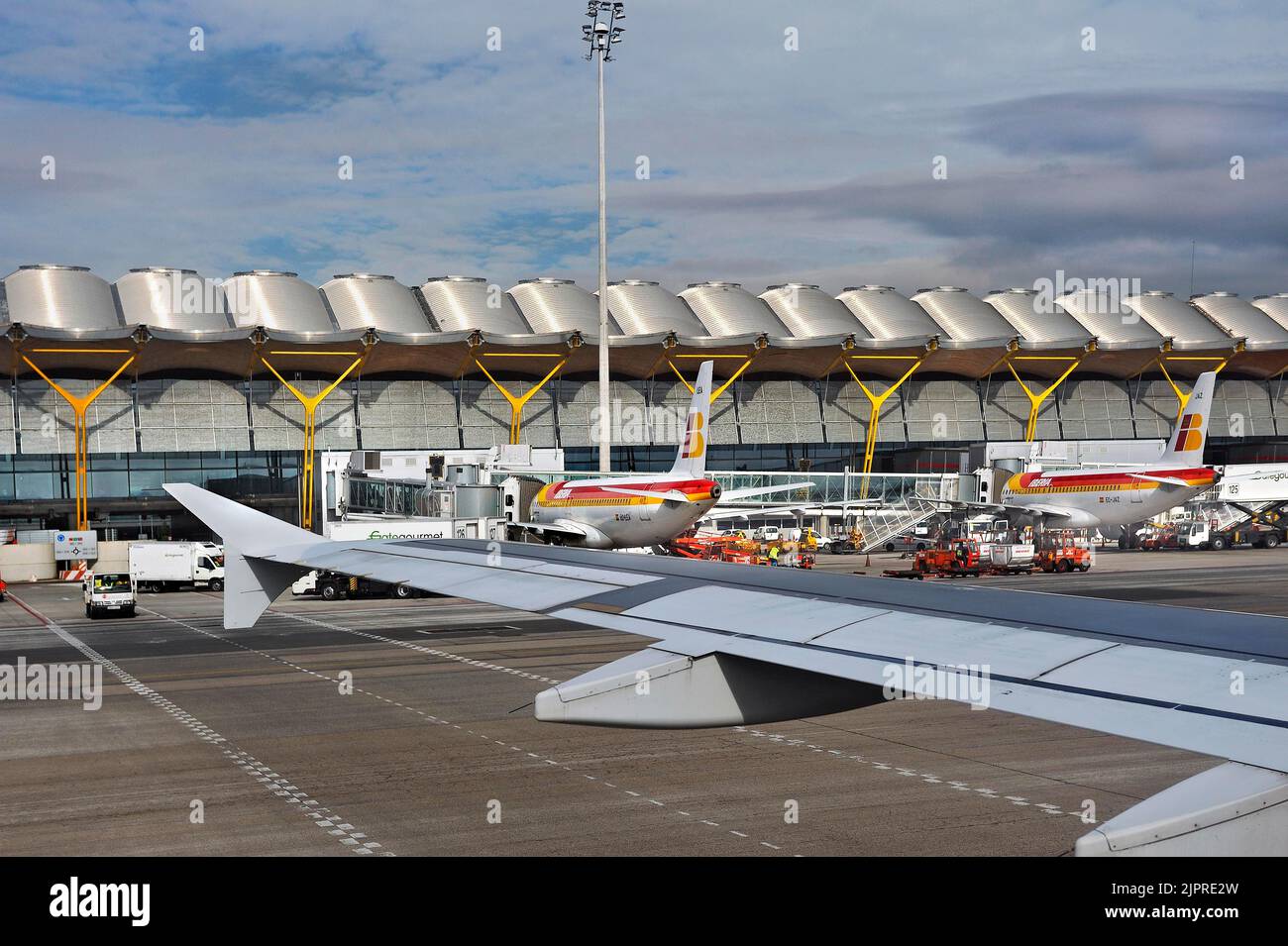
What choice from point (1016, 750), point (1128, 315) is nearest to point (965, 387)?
point (1128, 315)

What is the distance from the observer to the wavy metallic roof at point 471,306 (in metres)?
85.9

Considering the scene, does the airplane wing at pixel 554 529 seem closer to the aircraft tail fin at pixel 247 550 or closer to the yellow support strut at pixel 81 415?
the aircraft tail fin at pixel 247 550

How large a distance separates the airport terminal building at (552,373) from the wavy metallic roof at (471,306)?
22 cm

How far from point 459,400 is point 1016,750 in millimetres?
77697

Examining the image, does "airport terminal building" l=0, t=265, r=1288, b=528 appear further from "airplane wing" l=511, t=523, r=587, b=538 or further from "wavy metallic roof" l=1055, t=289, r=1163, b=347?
"airplane wing" l=511, t=523, r=587, b=538

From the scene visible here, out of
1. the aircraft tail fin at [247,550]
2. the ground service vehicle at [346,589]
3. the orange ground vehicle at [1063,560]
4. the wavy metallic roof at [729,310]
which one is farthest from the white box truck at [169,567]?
the wavy metallic roof at [729,310]

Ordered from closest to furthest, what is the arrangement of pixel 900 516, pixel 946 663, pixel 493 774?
1. pixel 946 663
2. pixel 493 774
3. pixel 900 516

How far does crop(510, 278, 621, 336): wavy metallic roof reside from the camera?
289 ft

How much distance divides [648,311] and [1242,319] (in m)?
53.0

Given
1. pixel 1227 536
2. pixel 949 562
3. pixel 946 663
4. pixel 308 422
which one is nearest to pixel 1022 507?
pixel 949 562

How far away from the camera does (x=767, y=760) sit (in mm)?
14219

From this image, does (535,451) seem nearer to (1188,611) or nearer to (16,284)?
(16,284)

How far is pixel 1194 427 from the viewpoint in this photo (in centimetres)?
5884

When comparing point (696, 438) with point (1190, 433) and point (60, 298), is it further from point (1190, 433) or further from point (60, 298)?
point (60, 298)
